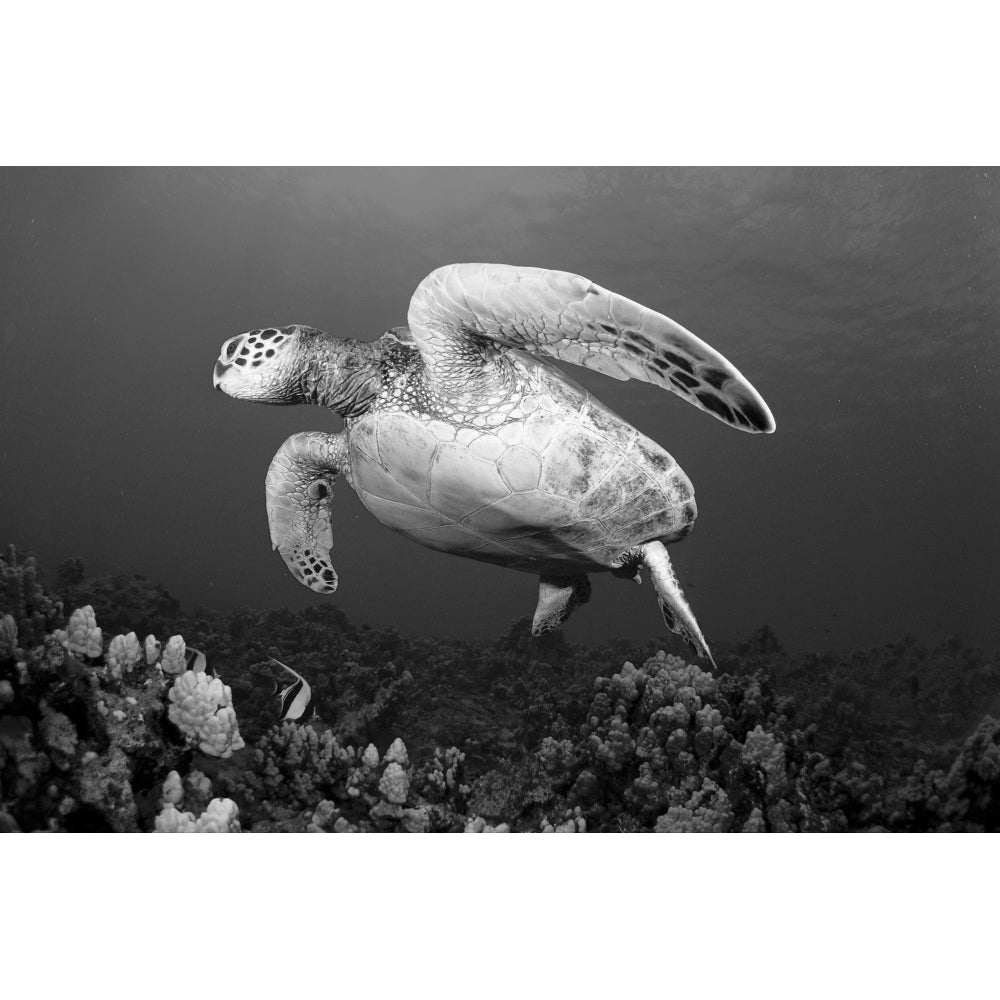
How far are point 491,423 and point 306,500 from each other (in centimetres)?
147

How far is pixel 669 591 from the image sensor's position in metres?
2.90

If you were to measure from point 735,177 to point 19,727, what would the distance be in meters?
11.2

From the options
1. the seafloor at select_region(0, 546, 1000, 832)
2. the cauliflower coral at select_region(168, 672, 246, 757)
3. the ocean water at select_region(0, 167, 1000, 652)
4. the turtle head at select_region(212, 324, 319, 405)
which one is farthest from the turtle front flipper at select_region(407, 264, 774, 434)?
the ocean water at select_region(0, 167, 1000, 652)

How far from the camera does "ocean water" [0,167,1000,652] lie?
10172 mm

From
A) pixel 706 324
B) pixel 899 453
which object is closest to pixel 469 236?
pixel 706 324

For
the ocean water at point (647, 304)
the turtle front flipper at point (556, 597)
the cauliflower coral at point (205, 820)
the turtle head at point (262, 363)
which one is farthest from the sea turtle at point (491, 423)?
Answer: the ocean water at point (647, 304)

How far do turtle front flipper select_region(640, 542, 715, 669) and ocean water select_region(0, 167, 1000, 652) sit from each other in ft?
27.3

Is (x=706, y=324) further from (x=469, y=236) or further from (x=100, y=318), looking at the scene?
(x=100, y=318)

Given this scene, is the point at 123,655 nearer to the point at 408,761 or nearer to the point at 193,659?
the point at 193,659

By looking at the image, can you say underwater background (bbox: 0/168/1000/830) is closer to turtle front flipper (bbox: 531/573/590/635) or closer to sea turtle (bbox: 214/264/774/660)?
turtle front flipper (bbox: 531/573/590/635)

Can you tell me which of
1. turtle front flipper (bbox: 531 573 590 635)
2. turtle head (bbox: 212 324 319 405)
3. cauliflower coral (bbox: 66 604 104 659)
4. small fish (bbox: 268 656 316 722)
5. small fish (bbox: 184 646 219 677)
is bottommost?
small fish (bbox: 268 656 316 722)

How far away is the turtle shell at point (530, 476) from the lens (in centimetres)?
248

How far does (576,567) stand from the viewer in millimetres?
3318

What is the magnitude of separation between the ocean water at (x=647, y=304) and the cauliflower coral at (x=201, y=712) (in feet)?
30.5
